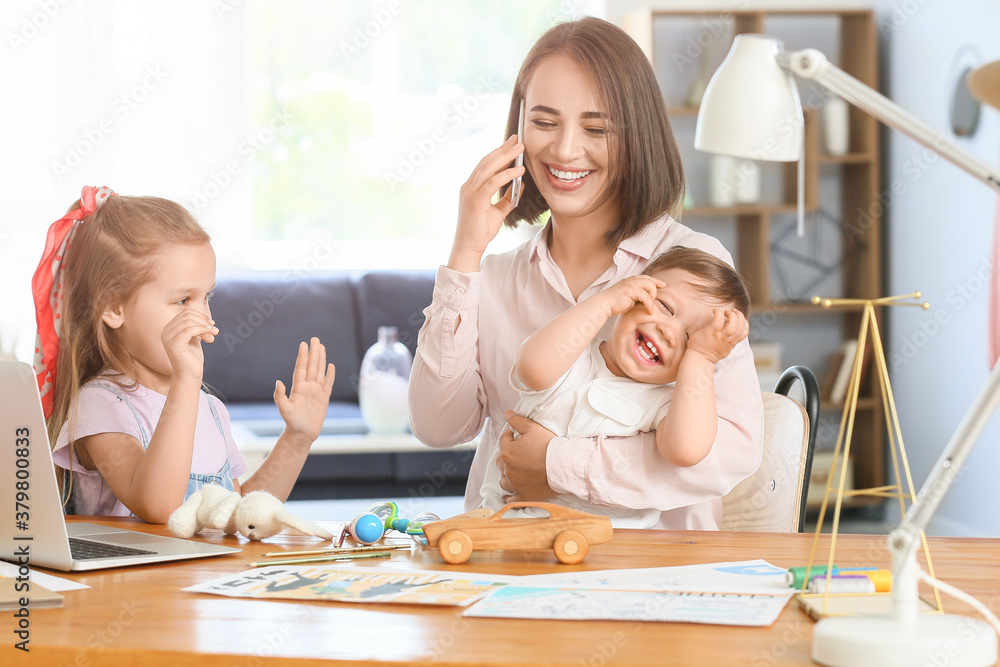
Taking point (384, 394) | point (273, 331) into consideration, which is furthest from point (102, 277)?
point (273, 331)

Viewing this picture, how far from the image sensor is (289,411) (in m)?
1.46

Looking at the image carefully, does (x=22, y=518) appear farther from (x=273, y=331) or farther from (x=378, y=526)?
(x=273, y=331)

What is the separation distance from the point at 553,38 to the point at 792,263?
10.7 ft

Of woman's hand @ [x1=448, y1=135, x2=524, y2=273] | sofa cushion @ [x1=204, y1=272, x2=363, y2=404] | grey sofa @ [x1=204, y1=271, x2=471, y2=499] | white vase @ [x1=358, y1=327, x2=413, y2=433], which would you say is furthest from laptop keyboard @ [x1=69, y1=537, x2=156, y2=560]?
sofa cushion @ [x1=204, y1=272, x2=363, y2=404]

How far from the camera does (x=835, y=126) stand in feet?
14.1

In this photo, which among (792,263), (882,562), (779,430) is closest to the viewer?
(882,562)

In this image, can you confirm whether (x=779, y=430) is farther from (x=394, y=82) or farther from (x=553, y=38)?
(x=394, y=82)

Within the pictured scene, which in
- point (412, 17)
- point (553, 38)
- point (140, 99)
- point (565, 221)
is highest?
point (412, 17)

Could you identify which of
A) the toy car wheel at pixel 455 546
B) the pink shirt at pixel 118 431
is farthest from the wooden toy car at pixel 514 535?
the pink shirt at pixel 118 431

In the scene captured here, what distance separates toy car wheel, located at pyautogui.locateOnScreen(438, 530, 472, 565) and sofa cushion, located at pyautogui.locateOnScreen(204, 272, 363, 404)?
3352 mm

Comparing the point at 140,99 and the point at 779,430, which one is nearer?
the point at 779,430

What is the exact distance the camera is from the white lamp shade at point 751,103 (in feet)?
2.84

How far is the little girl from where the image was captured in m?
1.35

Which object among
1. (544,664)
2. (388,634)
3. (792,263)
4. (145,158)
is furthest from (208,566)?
(145,158)
